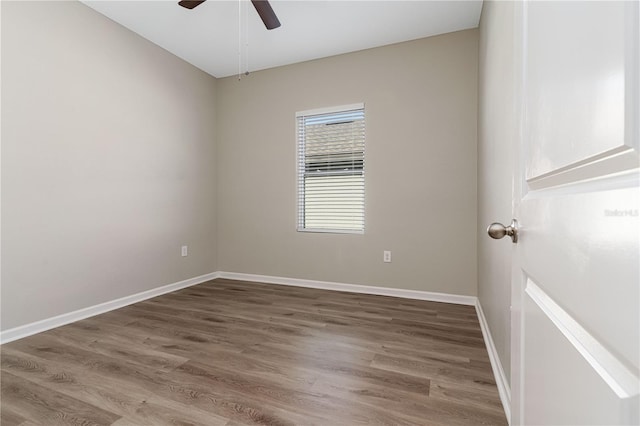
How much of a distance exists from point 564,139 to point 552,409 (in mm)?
451

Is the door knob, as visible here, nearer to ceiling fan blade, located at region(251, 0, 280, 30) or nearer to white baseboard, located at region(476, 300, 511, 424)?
white baseboard, located at region(476, 300, 511, 424)

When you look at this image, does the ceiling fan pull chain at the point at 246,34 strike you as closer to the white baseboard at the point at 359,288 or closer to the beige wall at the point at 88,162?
the beige wall at the point at 88,162

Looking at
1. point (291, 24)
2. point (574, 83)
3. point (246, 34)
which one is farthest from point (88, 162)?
point (574, 83)

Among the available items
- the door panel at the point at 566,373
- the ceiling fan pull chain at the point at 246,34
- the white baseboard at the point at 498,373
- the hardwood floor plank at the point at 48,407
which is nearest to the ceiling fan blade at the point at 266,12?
the ceiling fan pull chain at the point at 246,34

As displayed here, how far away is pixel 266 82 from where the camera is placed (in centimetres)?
373

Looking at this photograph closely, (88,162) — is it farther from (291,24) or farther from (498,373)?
(498,373)

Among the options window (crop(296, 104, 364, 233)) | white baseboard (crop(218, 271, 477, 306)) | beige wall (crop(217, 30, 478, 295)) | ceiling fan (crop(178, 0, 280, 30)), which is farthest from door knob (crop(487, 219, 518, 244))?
window (crop(296, 104, 364, 233))

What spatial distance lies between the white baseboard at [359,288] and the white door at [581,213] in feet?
7.95

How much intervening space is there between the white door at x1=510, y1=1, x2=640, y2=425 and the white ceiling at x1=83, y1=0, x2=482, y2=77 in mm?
2337

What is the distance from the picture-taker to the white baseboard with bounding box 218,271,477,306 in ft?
9.64

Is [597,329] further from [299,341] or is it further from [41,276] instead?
[41,276]

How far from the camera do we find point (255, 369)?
67.5 inches

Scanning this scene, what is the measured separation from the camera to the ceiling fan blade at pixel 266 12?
6.95 feet

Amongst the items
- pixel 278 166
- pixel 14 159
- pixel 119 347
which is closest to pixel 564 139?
pixel 119 347
